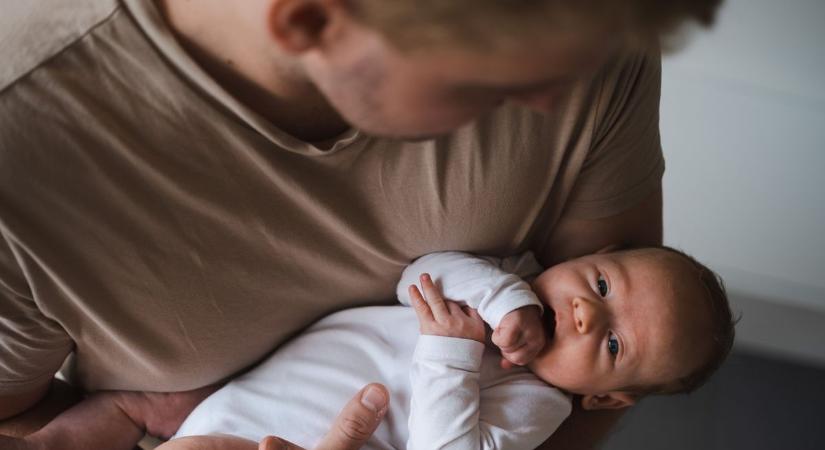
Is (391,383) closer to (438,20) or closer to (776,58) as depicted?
(438,20)

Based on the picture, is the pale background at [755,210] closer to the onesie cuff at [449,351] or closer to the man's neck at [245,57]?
the onesie cuff at [449,351]

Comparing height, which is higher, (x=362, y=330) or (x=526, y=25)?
(x=526, y=25)

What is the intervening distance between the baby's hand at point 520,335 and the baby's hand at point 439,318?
0.12ft

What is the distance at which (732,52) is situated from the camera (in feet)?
5.52

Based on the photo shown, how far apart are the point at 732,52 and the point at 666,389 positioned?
32.7 inches

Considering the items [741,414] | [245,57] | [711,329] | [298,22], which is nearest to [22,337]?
[245,57]

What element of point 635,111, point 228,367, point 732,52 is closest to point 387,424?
point 228,367

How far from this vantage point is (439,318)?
1.08 m

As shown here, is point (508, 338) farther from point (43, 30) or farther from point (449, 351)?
point (43, 30)

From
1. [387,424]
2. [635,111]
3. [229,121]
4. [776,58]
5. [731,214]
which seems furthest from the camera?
[731,214]

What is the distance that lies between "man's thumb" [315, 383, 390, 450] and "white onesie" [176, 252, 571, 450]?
6 centimetres

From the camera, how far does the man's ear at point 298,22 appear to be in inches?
23.3

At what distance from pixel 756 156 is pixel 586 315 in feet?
3.09

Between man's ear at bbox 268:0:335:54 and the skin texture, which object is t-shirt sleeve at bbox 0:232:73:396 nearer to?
man's ear at bbox 268:0:335:54
